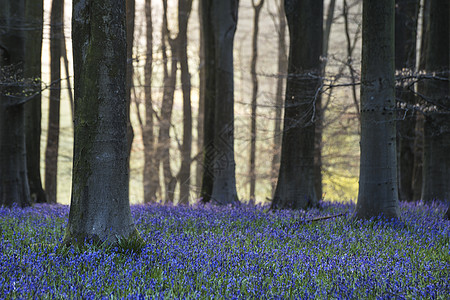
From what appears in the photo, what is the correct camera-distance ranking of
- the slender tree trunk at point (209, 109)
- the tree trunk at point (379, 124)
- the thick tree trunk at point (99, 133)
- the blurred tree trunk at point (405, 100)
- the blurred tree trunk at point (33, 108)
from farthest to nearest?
the blurred tree trunk at point (405, 100) → the blurred tree trunk at point (33, 108) → the slender tree trunk at point (209, 109) → the tree trunk at point (379, 124) → the thick tree trunk at point (99, 133)

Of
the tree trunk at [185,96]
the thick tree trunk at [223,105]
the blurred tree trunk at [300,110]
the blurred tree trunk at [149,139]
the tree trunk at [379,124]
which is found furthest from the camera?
the blurred tree trunk at [149,139]

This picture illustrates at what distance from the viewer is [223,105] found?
42.9 ft

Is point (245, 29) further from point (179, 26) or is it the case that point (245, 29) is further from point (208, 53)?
point (208, 53)

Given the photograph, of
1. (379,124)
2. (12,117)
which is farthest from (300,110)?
(12,117)

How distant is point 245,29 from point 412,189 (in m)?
18.9

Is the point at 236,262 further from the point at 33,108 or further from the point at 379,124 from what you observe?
the point at 33,108

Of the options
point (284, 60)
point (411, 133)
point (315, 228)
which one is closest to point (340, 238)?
point (315, 228)

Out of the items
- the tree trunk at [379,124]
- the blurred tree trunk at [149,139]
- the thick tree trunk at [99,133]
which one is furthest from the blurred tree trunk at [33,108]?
the blurred tree trunk at [149,139]

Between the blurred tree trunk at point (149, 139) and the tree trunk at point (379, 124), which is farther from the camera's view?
the blurred tree trunk at point (149, 139)

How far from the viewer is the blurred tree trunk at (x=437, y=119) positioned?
42.7ft

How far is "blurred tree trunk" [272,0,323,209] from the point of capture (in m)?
11.1

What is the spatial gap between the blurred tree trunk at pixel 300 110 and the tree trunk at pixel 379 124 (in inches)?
80.3

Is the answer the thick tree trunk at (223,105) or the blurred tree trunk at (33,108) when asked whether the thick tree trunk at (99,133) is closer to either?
the thick tree trunk at (223,105)

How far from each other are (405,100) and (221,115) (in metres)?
6.48
